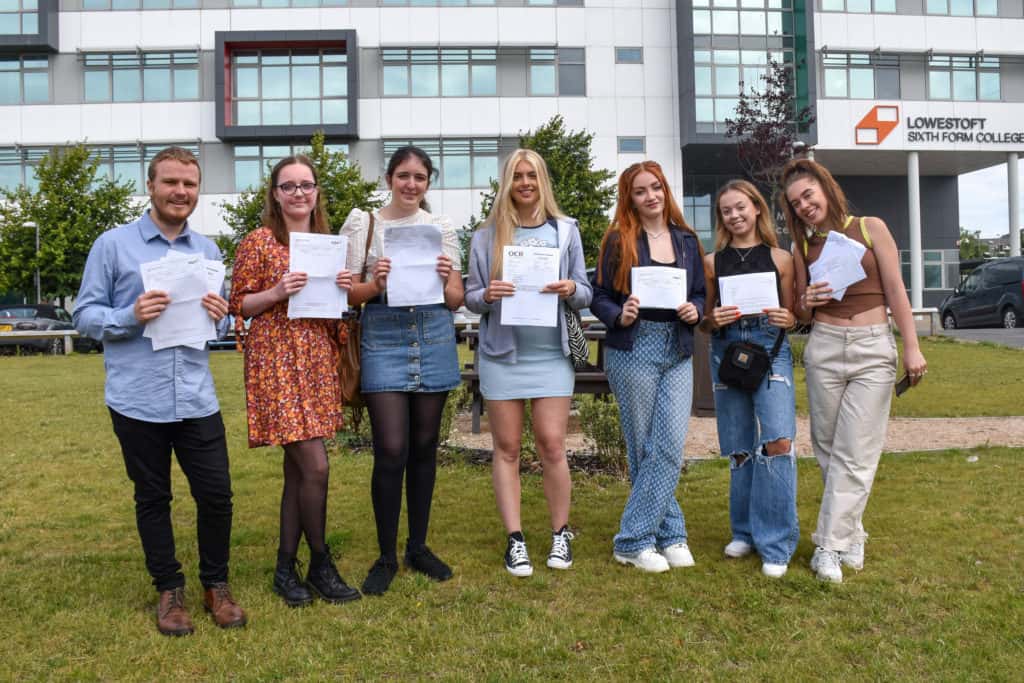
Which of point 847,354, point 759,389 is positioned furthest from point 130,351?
point 847,354

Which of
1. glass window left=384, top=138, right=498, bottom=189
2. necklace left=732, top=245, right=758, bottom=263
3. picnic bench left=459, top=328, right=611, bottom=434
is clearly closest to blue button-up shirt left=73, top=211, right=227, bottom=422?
necklace left=732, top=245, right=758, bottom=263

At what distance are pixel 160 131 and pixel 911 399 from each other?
99.5ft

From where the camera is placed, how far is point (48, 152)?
33344 mm

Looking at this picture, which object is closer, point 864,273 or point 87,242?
point 864,273

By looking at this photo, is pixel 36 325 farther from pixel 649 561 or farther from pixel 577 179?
pixel 649 561

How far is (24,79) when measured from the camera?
33.3m

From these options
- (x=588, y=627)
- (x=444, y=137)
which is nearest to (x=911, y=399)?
Result: (x=588, y=627)

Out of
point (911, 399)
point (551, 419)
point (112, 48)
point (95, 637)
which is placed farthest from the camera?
point (112, 48)

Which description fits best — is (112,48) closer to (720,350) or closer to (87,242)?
(87,242)

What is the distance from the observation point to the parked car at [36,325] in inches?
969

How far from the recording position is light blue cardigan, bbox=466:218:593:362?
4418 mm

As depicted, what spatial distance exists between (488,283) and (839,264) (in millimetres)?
1754

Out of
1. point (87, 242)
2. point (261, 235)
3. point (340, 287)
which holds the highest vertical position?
point (87, 242)

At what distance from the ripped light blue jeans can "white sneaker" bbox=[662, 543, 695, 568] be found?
362 millimetres
